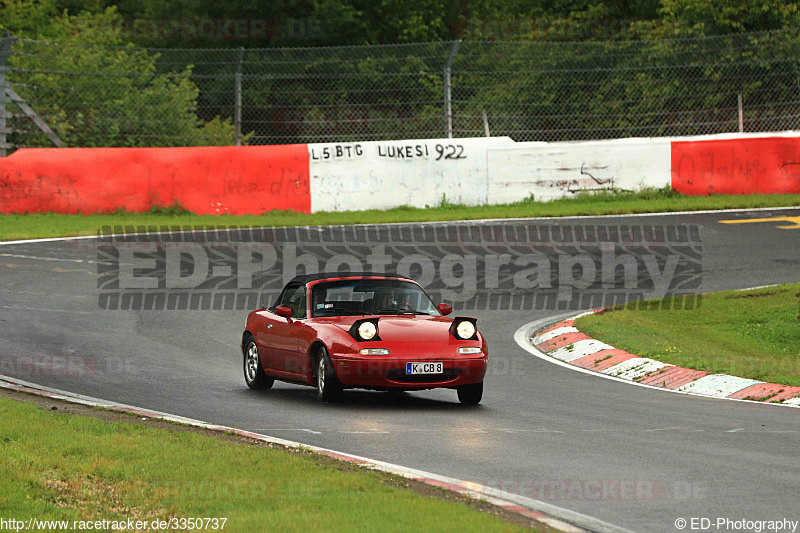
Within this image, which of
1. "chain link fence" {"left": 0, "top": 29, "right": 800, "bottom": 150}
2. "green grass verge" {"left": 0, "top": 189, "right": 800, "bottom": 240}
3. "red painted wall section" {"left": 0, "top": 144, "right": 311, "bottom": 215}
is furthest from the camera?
"chain link fence" {"left": 0, "top": 29, "right": 800, "bottom": 150}

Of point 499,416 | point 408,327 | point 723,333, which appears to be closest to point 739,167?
point 723,333

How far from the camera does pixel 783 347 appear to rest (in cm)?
1336

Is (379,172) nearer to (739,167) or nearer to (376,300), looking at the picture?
(739,167)

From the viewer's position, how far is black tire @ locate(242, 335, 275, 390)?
11.8 metres

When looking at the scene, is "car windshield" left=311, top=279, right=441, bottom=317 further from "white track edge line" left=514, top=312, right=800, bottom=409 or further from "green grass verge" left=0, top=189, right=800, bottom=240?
"green grass verge" left=0, top=189, right=800, bottom=240

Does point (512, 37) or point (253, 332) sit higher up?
point (512, 37)

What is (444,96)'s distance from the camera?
1056 inches

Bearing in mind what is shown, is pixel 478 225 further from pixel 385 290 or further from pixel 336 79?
pixel 385 290

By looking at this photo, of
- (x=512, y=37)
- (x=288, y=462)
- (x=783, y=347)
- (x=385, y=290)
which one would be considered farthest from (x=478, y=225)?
(x=512, y=37)

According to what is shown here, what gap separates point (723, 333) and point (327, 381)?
5909 mm

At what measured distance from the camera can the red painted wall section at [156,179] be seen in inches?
961

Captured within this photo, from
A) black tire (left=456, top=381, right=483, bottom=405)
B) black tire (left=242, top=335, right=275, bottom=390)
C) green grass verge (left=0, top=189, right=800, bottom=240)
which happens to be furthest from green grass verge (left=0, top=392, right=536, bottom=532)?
green grass verge (left=0, top=189, right=800, bottom=240)

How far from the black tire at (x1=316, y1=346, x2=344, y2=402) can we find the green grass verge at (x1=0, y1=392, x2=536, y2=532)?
2274mm

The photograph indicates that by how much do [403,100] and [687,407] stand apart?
18.3 meters
